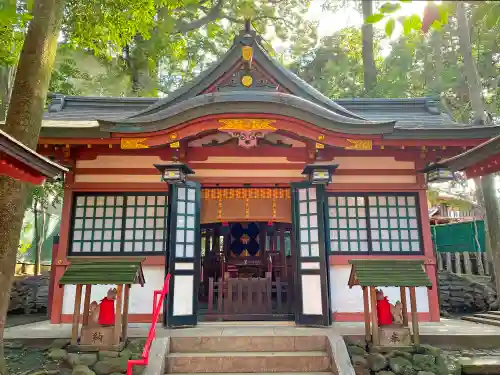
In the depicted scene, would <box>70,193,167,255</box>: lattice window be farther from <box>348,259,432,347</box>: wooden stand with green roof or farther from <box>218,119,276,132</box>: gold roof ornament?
<box>348,259,432,347</box>: wooden stand with green roof

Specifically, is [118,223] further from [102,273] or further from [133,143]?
[102,273]

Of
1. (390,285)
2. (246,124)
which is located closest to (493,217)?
(390,285)

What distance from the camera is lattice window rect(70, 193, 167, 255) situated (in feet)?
27.3

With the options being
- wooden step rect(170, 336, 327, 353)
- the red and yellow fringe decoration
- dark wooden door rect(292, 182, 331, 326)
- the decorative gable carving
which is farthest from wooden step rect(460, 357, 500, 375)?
the decorative gable carving

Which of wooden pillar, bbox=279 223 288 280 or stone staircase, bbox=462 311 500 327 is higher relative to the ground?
wooden pillar, bbox=279 223 288 280

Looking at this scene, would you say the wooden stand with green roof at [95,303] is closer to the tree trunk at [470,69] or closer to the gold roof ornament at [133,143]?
the gold roof ornament at [133,143]

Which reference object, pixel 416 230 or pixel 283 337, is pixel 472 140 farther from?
pixel 283 337

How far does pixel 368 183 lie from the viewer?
862 centimetres

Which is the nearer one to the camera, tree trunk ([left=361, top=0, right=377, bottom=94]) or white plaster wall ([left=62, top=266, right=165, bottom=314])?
white plaster wall ([left=62, top=266, right=165, bottom=314])

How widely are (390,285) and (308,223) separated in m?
2.42

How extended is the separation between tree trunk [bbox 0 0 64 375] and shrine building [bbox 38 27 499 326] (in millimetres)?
1969

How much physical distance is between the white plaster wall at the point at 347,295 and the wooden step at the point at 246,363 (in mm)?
2342

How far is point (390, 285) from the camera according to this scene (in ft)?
19.7

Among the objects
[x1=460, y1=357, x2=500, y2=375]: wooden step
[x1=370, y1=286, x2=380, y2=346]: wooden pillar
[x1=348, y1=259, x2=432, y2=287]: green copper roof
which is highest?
[x1=348, y1=259, x2=432, y2=287]: green copper roof
